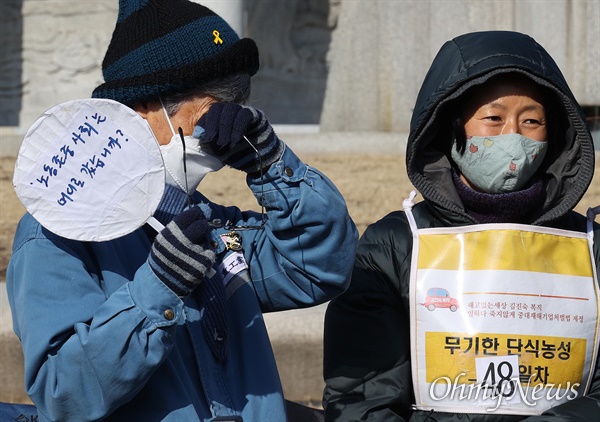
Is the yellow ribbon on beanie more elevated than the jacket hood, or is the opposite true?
the yellow ribbon on beanie

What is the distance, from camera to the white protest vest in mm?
2662

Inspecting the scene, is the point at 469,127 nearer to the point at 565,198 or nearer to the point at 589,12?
the point at 565,198

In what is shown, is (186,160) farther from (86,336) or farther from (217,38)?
(86,336)

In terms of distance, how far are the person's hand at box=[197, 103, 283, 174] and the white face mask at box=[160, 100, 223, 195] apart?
3 cm

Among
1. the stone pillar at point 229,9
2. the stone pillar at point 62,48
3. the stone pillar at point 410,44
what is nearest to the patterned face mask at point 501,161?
the stone pillar at point 229,9

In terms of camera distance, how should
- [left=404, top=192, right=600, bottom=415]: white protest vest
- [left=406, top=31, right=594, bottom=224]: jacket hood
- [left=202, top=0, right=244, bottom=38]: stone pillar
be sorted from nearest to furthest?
[left=404, top=192, right=600, bottom=415]: white protest vest < [left=406, top=31, right=594, bottom=224]: jacket hood < [left=202, top=0, right=244, bottom=38]: stone pillar

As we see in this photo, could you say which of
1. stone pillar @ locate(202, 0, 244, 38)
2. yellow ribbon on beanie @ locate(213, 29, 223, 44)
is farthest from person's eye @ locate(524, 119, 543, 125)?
stone pillar @ locate(202, 0, 244, 38)

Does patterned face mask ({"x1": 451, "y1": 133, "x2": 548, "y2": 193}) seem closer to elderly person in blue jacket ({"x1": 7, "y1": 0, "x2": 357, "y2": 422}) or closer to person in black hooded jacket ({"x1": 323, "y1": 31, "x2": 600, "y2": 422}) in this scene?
person in black hooded jacket ({"x1": 323, "y1": 31, "x2": 600, "y2": 422})

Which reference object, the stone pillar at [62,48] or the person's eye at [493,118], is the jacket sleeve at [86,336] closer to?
the person's eye at [493,118]

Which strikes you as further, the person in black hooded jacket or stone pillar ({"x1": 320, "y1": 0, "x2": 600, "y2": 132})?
stone pillar ({"x1": 320, "y1": 0, "x2": 600, "y2": 132})

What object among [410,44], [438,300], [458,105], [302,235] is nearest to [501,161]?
[458,105]

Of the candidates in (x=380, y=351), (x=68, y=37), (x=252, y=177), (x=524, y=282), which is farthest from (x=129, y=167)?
(x=68, y=37)

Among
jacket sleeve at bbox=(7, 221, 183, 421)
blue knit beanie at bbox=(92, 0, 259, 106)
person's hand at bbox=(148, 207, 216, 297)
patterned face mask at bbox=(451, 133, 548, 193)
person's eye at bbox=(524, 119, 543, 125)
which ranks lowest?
jacket sleeve at bbox=(7, 221, 183, 421)

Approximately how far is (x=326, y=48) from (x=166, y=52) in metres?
7.07
